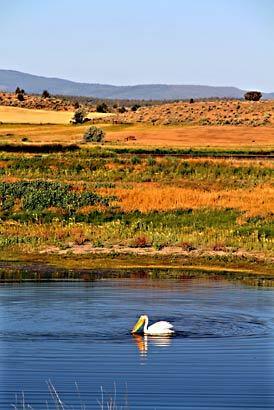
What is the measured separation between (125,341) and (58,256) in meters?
17.1

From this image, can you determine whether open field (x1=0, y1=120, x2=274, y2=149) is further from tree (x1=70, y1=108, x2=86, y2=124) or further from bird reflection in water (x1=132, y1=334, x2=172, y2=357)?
bird reflection in water (x1=132, y1=334, x2=172, y2=357)

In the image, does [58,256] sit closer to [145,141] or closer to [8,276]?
[8,276]

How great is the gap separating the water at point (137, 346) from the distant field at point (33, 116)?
12145 centimetres

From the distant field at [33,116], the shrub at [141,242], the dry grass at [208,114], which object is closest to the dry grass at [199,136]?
the dry grass at [208,114]

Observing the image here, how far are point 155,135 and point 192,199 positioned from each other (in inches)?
2814

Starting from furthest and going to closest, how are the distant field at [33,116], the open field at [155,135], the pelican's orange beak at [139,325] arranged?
the distant field at [33,116], the open field at [155,135], the pelican's orange beak at [139,325]

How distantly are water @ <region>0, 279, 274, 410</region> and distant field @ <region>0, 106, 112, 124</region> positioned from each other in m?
121

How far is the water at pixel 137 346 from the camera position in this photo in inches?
664

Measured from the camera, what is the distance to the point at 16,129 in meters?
133

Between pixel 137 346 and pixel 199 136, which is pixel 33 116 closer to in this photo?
pixel 199 136

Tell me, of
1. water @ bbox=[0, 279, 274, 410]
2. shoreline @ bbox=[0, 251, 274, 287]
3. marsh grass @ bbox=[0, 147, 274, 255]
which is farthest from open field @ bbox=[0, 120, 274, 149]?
water @ bbox=[0, 279, 274, 410]

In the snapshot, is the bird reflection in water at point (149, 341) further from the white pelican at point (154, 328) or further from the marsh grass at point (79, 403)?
the marsh grass at point (79, 403)

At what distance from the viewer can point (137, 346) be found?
21.5 meters

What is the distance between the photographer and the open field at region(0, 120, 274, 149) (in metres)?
108
